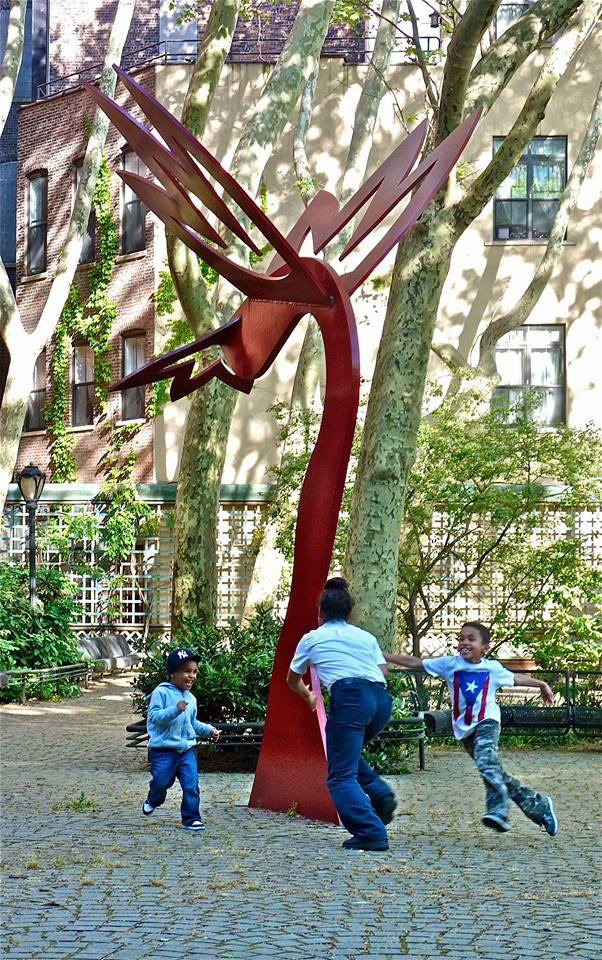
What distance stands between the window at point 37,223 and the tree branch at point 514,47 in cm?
2116


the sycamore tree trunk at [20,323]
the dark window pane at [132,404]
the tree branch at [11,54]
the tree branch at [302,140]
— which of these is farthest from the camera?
the dark window pane at [132,404]

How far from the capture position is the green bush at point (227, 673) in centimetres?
1248

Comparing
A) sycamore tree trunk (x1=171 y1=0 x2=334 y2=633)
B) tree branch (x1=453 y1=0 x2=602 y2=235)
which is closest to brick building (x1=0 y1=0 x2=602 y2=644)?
sycamore tree trunk (x1=171 y1=0 x2=334 y2=633)

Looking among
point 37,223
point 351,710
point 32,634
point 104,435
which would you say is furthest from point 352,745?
point 37,223

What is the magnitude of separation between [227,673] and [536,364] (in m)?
18.1

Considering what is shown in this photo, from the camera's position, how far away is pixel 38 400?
32.8m

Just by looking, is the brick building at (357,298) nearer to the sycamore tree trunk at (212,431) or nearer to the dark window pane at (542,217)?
the dark window pane at (542,217)

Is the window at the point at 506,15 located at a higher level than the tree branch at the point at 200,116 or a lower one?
higher

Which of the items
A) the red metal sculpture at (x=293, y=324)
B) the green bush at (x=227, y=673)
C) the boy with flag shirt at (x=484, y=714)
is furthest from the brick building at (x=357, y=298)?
the boy with flag shirt at (x=484, y=714)

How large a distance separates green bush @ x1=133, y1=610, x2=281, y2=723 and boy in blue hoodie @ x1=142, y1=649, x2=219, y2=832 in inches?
124

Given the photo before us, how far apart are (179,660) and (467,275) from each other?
829 inches

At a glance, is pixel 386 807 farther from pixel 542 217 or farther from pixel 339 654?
pixel 542 217

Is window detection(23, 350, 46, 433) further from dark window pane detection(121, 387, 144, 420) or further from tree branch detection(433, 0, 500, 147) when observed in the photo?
tree branch detection(433, 0, 500, 147)

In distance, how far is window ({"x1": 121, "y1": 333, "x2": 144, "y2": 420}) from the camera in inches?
1209
